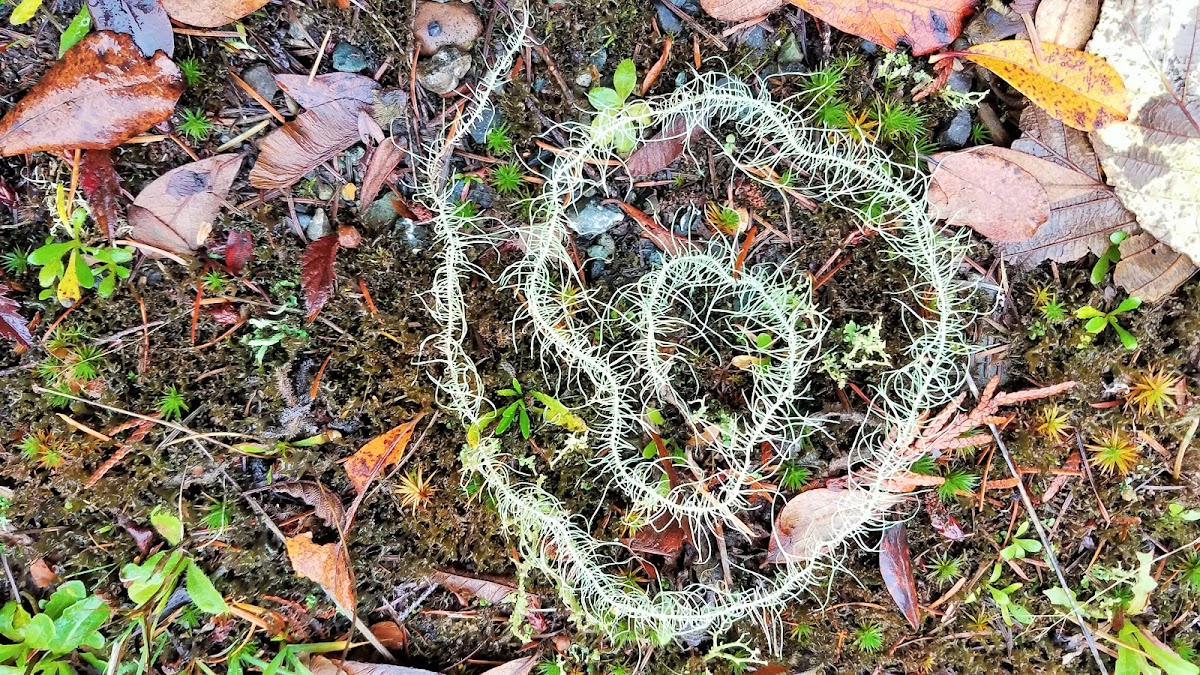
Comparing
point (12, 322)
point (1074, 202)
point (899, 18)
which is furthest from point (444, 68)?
point (1074, 202)

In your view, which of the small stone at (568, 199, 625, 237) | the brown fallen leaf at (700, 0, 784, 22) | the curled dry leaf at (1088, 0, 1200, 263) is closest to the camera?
the curled dry leaf at (1088, 0, 1200, 263)

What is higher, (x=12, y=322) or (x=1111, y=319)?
(x=1111, y=319)

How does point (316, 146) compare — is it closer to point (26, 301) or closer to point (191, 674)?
point (26, 301)

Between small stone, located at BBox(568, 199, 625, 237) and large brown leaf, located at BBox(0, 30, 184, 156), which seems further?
small stone, located at BBox(568, 199, 625, 237)

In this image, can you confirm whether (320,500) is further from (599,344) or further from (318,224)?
(599,344)

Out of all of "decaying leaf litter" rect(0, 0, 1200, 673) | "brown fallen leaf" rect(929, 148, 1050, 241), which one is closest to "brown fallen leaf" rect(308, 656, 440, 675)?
"decaying leaf litter" rect(0, 0, 1200, 673)

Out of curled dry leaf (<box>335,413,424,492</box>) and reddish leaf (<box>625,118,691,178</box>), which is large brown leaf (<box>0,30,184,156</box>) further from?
reddish leaf (<box>625,118,691,178</box>)
